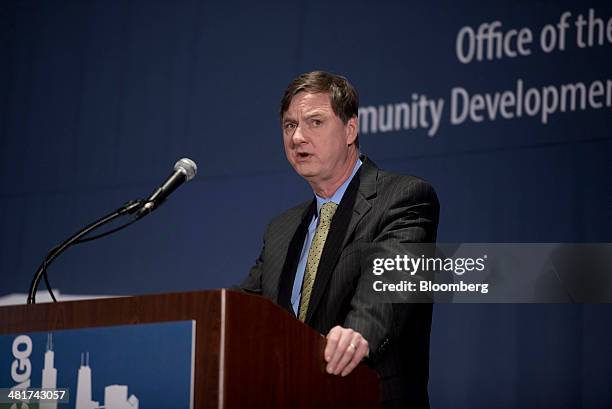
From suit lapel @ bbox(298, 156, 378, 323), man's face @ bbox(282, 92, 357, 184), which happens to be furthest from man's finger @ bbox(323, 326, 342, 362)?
man's face @ bbox(282, 92, 357, 184)

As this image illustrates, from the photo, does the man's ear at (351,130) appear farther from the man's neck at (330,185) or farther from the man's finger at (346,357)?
the man's finger at (346,357)

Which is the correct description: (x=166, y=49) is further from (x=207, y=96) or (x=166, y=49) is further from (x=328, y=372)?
(x=328, y=372)

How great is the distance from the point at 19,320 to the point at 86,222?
8.57 ft

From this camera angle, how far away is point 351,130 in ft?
9.41

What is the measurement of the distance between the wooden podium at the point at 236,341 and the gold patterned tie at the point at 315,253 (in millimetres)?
513

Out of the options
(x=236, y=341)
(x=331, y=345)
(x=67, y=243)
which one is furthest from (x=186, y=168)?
(x=236, y=341)

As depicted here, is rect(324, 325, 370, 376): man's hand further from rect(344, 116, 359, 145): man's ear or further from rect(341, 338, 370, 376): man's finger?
rect(344, 116, 359, 145): man's ear

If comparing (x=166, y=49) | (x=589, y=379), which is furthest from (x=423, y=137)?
(x=166, y=49)

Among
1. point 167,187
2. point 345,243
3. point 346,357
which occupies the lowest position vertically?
point 346,357

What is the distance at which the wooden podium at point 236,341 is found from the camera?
1.62 m

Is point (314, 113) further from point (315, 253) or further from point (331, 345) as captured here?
point (331, 345)

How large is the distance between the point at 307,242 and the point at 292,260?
0.09 meters

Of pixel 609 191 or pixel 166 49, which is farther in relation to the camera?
pixel 166 49

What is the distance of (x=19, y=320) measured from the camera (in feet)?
6.27
